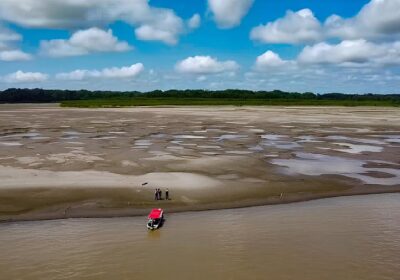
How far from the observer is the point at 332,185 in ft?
75.9

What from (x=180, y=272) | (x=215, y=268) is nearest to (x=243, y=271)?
(x=215, y=268)

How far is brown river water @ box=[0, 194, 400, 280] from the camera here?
12.6 m

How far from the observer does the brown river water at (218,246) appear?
12594mm

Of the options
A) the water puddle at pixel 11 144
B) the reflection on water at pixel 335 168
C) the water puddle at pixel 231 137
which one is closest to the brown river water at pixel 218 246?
the reflection on water at pixel 335 168

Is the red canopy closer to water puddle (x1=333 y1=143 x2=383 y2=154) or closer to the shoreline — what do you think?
the shoreline

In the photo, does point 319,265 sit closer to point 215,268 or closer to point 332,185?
point 215,268

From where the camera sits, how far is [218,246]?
573 inches

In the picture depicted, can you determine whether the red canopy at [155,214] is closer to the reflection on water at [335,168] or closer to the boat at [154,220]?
the boat at [154,220]

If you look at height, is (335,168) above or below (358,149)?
below

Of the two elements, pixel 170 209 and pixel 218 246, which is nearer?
pixel 218 246

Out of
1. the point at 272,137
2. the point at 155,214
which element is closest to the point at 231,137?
the point at 272,137

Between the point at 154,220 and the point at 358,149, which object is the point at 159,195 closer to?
the point at 154,220

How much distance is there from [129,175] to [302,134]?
27.9 metres

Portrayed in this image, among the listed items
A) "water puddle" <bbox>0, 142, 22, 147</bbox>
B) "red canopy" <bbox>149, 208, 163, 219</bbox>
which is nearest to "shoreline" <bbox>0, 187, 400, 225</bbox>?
"red canopy" <bbox>149, 208, 163, 219</bbox>
